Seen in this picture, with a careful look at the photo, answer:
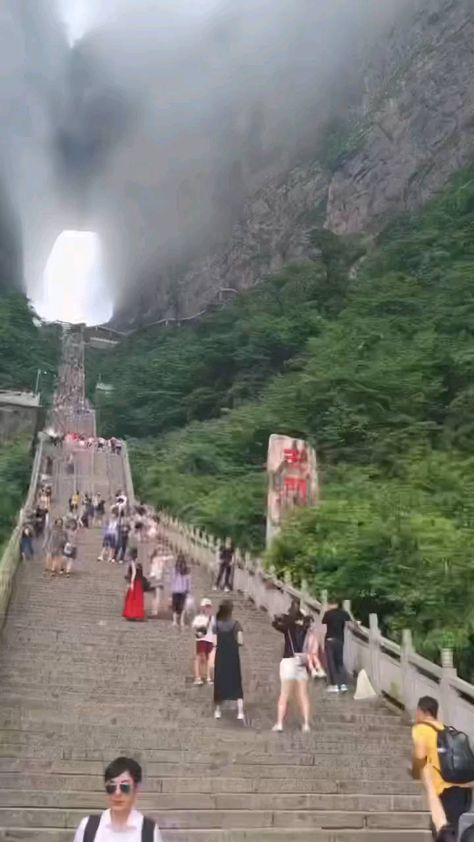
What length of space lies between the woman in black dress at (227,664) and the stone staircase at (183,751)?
202 mm

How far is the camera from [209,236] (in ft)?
297

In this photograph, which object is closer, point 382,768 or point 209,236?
point 382,768

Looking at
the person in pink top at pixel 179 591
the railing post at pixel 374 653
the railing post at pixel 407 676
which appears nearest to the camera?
the railing post at pixel 407 676

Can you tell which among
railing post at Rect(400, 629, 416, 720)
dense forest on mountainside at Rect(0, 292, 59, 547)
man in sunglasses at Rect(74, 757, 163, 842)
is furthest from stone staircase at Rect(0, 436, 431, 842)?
dense forest on mountainside at Rect(0, 292, 59, 547)

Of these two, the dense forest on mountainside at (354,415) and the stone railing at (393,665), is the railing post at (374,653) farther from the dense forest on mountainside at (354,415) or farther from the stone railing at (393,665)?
the dense forest on mountainside at (354,415)

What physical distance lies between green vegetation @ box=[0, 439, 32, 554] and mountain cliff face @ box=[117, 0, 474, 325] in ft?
86.1

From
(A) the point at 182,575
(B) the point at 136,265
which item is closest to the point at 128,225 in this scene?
(B) the point at 136,265

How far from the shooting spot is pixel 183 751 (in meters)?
7.54

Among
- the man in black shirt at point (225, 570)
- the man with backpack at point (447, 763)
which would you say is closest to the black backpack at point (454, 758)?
the man with backpack at point (447, 763)

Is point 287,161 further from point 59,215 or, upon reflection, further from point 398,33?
point 59,215

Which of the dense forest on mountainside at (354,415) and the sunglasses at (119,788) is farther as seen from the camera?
the dense forest on mountainside at (354,415)

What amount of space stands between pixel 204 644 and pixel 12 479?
29.9 m

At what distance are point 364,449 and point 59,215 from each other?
349 ft

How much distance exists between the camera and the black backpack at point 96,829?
366 centimetres
